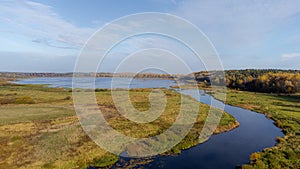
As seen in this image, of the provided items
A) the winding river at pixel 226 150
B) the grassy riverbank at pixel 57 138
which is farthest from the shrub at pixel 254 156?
the grassy riverbank at pixel 57 138

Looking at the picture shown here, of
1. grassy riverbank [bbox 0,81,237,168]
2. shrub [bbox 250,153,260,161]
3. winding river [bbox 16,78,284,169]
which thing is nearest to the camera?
grassy riverbank [bbox 0,81,237,168]

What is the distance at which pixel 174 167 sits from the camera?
1566 cm

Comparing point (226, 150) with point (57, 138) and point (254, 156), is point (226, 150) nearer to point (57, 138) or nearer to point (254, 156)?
point (254, 156)

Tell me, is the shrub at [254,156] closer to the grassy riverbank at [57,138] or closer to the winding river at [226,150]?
the winding river at [226,150]

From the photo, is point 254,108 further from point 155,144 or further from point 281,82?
point 281,82

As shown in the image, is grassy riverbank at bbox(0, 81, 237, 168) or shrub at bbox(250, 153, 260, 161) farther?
shrub at bbox(250, 153, 260, 161)

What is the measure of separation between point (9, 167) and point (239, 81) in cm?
8382

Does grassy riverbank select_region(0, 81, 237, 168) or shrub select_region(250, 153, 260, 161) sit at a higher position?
grassy riverbank select_region(0, 81, 237, 168)

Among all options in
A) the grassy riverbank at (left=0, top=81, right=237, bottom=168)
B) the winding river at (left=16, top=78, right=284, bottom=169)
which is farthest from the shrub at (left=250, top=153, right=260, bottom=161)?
the grassy riverbank at (left=0, top=81, right=237, bottom=168)

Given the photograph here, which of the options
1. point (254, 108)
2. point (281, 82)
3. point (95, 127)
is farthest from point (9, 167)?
point (281, 82)

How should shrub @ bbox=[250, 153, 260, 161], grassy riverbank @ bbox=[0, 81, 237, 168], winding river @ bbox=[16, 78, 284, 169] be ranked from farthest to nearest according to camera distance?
shrub @ bbox=[250, 153, 260, 161]
winding river @ bbox=[16, 78, 284, 169]
grassy riverbank @ bbox=[0, 81, 237, 168]

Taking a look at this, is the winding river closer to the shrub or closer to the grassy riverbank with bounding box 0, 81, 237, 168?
the shrub

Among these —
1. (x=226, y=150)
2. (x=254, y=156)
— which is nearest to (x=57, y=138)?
(x=226, y=150)

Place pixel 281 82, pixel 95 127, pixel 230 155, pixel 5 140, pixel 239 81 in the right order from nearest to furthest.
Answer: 1. pixel 230 155
2. pixel 5 140
3. pixel 95 127
4. pixel 281 82
5. pixel 239 81
